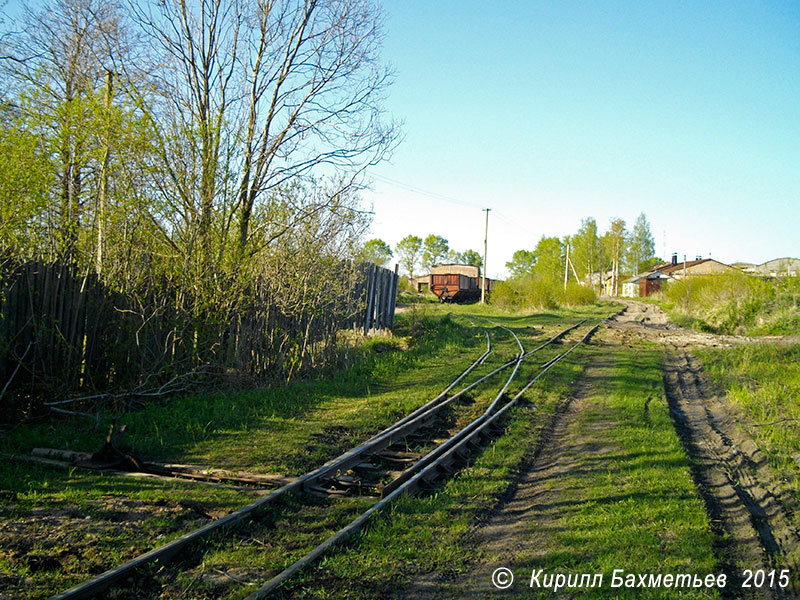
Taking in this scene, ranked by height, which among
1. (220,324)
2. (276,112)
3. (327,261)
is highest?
(276,112)

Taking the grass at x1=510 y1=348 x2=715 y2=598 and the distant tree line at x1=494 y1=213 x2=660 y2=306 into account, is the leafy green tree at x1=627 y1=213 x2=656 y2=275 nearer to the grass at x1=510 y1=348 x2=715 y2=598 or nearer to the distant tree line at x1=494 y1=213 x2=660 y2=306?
the distant tree line at x1=494 y1=213 x2=660 y2=306

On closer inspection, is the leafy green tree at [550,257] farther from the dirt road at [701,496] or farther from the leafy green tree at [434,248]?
the dirt road at [701,496]

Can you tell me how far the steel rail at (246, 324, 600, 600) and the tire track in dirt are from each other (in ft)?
8.58

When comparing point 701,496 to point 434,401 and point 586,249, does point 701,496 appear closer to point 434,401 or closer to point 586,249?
point 434,401

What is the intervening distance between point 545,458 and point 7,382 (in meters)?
6.61

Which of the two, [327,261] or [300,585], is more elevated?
[327,261]

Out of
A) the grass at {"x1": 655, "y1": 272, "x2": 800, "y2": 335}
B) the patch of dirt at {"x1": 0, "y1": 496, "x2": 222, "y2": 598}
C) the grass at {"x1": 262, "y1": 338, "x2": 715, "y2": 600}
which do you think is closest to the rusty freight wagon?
the grass at {"x1": 655, "y1": 272, "x2": 800, "y2": 335}

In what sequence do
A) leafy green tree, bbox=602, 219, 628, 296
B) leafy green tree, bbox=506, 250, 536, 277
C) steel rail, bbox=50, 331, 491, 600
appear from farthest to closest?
leafy green tree, bbox=506, 250, 536, 277 < leafy green tree, bbox=602, 219, 628, 296 < steel rail, bbox=50, 331, 491, 600

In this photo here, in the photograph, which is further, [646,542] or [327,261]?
[327,261]

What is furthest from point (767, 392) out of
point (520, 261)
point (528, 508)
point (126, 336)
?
point (520, 261)

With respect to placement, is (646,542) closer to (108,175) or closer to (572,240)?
(108,175)

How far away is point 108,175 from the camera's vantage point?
907 cm

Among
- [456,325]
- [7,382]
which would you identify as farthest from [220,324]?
[456,325]

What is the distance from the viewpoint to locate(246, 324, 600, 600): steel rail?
4.00 meters
